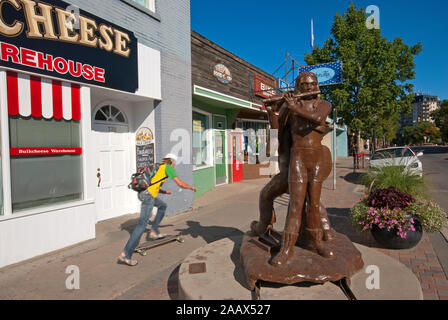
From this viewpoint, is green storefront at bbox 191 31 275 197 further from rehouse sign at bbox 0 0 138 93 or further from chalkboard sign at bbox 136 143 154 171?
rehouse sign at bbox 0 0 138 93

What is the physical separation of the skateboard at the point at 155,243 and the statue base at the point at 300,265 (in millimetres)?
2063

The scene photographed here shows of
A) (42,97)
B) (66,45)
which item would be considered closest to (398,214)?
(42,97)

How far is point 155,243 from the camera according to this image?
515cm

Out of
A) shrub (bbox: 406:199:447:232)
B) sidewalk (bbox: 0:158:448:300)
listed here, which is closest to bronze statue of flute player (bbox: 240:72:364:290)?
sidewalk (bbox: 0:158:448:300)

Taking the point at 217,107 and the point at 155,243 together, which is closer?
the point at 155,243

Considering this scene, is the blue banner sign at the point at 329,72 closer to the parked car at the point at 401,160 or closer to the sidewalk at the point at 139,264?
the parked car at the point at 401,160

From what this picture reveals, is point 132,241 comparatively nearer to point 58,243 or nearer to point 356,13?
point 58,243

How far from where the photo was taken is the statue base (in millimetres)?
3055

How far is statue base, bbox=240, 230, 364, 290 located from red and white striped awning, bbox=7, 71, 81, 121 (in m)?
4.17

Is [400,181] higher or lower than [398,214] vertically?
higher

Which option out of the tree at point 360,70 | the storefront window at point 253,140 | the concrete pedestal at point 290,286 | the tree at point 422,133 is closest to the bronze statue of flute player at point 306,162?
the concrete pedestal at point 290,286

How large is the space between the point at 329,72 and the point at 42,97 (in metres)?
9.96

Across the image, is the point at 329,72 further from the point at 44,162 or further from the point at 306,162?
the point at 44,162
